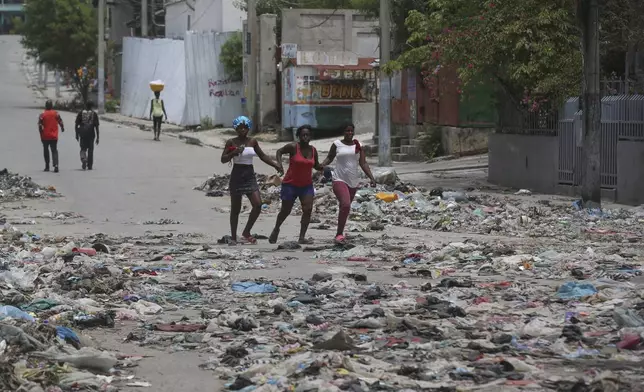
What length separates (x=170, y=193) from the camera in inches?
951

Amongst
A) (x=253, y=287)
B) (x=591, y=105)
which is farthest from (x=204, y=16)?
(x=253, y=287)

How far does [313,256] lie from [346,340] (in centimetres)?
603

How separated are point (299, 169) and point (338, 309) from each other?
5511mm

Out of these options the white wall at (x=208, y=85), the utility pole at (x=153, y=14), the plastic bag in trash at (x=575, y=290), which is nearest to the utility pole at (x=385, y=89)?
the plastic bag in trash at (x=575, y=290)

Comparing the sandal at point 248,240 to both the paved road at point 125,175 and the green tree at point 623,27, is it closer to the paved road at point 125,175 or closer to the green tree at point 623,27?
the paved road at point 125,175

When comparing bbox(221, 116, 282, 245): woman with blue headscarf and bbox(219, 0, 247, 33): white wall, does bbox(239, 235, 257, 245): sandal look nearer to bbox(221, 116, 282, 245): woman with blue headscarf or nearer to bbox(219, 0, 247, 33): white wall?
bbox(221, 116, 282, 245): woman with blue headscarf

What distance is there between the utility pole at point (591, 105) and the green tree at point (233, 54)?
1020 inches

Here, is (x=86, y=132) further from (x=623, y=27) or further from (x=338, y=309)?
(x=338, y=309)

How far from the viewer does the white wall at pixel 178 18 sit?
181 feet

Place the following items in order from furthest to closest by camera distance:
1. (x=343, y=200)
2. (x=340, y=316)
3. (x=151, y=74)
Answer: (x=151, y=74)
(x=343, y=200)
(x=340, y=316)

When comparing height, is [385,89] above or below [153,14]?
below

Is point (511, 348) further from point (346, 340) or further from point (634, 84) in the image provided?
point (634, 84)

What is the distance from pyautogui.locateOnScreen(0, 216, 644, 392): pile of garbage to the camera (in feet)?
25.7

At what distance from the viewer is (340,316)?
1018cm
